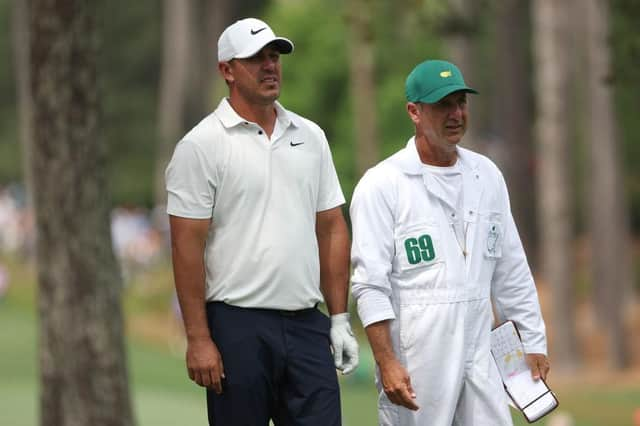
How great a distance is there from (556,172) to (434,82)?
1756 cm

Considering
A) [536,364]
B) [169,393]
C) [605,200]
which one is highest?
[536,364]

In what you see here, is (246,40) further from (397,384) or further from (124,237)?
(124,237)

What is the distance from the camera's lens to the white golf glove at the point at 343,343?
250 inches

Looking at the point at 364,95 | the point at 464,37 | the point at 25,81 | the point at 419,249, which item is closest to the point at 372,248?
the point at 419,249

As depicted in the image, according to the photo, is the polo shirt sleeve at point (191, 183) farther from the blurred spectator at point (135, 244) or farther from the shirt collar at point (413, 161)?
the blurred spectator at point (135, 244)

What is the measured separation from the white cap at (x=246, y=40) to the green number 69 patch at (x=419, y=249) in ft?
2.96

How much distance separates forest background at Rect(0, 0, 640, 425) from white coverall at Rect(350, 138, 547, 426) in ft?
15.6

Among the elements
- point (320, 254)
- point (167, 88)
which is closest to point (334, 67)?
point (167, 88)

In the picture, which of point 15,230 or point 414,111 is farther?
point 15,230

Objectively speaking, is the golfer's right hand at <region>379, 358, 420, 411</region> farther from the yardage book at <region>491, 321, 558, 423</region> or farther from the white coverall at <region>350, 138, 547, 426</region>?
the yardage book at <region>491, 321, 558, 423</region>

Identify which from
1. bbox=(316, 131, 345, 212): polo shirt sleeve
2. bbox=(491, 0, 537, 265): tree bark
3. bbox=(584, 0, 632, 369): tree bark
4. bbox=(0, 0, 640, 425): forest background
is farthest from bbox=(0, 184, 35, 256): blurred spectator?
bbox=(316, 131, 345, 212): polo shirt sleeve

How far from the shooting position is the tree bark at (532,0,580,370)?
905 inches

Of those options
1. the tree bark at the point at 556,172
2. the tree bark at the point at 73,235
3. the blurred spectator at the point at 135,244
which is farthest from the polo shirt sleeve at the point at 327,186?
the blurred spectator at the point at 135,244

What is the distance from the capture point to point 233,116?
625 centimetres
